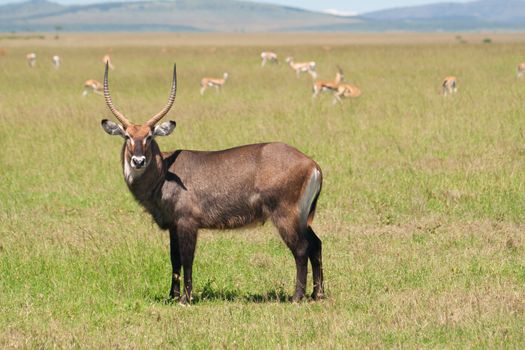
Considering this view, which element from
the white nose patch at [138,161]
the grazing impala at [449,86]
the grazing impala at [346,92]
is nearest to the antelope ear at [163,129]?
the white nose patch at [138,161]

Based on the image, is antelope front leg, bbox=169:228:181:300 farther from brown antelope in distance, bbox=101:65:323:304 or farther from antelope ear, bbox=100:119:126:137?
antelope ear, bbox=100:119:126:137

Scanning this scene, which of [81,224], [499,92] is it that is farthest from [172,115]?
[81,224]

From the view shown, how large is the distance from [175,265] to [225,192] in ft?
2.30

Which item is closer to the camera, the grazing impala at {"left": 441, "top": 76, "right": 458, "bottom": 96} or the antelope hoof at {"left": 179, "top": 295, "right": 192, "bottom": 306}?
the antelope hoof at {"left": 179, "top": 295, "right": 192, "bottom": 306}

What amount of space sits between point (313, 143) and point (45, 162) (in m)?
4.03

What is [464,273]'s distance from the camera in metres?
7.37

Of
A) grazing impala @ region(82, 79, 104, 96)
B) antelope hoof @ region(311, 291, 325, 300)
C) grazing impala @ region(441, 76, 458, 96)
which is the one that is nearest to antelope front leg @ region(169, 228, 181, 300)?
antelope hoof @ region(311, 291, 325, 300)

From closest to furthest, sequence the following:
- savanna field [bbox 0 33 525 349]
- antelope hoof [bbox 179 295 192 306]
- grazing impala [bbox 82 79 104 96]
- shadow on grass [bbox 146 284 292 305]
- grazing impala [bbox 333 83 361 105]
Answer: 1. savanna field [bbox 0 33 525 349]
2. antelope hoof [bbox 179 295 192 306]
3. shadow on grass [bbox 146 284 292 305]
4. grazing impala [bbox 333 83 361 105]
5. grazing impala [bbox 82 79 104 96]

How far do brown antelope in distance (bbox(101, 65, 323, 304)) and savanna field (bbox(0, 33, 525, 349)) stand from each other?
428 mm

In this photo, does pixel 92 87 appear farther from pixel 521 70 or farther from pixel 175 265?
pixel 175 265

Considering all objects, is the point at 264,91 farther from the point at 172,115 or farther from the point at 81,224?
the point at 81,224

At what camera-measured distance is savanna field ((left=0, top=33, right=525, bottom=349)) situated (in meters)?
5.97

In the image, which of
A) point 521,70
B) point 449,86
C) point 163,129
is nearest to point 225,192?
point 163,129

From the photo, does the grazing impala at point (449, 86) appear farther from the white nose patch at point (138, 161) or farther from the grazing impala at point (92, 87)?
the white nose patch at point (138, 161)
